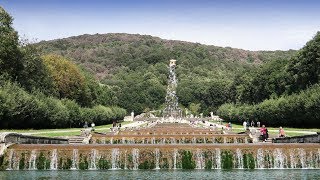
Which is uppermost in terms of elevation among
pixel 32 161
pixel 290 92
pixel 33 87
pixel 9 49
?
pixel 9 49

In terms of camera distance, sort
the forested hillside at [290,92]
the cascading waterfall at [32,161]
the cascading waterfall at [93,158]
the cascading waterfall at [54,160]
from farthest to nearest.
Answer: the forested hillside at [290,92]
the cascading waterfall at [93,158]
the cascading waterfall at [54,160]
the cascading waterfall at [32,161]

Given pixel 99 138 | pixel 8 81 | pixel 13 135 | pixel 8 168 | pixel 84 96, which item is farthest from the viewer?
pixel 84 96

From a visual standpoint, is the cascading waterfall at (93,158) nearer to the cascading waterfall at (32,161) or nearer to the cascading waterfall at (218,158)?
the cascading waterfall at (32,161)

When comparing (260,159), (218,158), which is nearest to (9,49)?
(218,158)

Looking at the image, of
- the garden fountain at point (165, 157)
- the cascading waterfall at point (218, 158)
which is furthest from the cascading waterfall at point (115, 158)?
the cascading waterfall at point (218, 158)

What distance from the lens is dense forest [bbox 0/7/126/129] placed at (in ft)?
208

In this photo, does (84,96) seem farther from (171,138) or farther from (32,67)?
(171,138)

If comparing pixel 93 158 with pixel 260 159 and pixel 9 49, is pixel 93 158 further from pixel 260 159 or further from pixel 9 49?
pixel 9 49

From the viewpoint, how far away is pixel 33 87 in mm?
76625

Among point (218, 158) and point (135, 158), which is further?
point (218, 158)

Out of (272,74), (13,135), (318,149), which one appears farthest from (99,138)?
(272,74)

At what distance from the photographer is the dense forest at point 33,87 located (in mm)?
63469

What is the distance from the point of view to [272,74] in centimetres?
10694

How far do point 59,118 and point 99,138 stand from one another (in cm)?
2590
